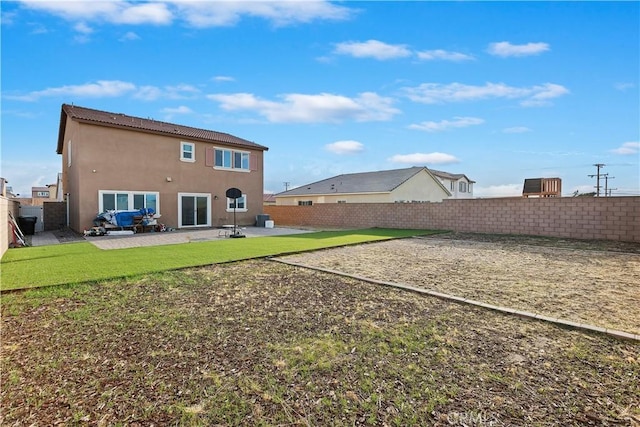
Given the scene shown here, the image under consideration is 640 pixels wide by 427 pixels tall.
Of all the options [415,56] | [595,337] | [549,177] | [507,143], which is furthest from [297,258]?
[549,177]

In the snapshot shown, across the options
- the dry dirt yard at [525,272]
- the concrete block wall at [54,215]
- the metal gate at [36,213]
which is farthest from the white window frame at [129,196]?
the dry dirt yard at [525,272]

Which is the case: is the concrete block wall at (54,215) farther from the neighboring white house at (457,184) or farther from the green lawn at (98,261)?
A: the neighboring white house at (457,184)

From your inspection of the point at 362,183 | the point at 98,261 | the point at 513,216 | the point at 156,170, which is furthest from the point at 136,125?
the point at 513,216

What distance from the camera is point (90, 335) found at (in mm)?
3373

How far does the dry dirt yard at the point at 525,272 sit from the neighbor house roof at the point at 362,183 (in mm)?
15551

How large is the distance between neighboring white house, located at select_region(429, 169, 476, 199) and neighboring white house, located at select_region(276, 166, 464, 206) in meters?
6.53

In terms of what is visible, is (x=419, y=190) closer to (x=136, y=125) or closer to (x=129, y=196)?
(x=136, y=125)

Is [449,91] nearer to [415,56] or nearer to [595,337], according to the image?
[415,56]

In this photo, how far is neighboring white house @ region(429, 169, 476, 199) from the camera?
38688mm

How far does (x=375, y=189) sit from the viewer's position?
26.0 meters

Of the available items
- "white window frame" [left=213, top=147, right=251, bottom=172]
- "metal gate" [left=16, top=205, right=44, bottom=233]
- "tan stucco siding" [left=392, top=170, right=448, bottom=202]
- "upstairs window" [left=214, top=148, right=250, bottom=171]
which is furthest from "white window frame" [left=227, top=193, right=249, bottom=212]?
"tan stucco siding" [left=392, top=170, right=448, bottom=202]

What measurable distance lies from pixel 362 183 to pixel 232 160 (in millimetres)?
12900

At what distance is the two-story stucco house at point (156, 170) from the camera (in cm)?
1451

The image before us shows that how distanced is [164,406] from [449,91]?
13.7 metres
